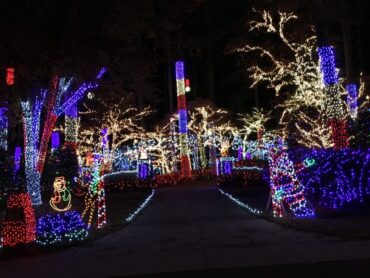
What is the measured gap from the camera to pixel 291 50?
2500 centimetres

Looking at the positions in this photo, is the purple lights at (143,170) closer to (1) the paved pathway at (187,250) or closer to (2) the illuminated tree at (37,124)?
(2) the illuminated tree at (37,124)

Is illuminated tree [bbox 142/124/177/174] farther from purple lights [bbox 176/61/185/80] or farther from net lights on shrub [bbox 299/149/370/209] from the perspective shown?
net lights on shrub [bbox 299/149/370/209]

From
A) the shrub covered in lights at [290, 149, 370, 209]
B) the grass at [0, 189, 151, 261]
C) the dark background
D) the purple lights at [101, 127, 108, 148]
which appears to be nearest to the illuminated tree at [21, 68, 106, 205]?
the dark background

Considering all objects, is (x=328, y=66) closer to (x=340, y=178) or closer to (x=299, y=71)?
(x=340, y=178)

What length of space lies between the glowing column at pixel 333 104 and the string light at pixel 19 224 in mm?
8851

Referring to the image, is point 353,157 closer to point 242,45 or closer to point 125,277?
point 125,277

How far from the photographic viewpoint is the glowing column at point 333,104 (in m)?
15.3

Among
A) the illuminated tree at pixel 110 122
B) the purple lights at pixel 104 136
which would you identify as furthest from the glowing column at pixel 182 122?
the purple lights at pixel 104 136

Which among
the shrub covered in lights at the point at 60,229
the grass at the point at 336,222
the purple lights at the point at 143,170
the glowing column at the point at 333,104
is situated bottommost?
the grass at the point at 336,222

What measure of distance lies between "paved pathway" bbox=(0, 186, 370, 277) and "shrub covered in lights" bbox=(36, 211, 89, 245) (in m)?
0.41

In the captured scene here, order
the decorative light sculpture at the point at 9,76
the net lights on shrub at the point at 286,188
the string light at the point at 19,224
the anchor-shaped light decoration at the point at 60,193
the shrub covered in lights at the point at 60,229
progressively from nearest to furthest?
the string light at the point at 19,224 < the shrub covered in lights at the point at 60,229 < the decorative light sculpture at the point at 9,76 < the net lights on shrub at the point at 286,188 < the anchor-shaped light decoration at the point at 60,193

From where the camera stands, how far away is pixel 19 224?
31.2 ft

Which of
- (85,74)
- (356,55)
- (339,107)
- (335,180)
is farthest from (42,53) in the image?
(356,55)

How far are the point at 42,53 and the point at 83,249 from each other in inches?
155
